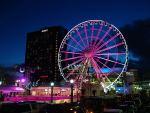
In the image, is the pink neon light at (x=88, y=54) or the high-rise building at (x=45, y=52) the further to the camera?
the high-rise building at (x=45, y=52)

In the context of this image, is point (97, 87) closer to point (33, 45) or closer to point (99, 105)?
point (99, 105)

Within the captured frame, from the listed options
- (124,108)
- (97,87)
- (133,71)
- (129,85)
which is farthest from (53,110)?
(133,71)

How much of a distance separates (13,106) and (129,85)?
86628 mm

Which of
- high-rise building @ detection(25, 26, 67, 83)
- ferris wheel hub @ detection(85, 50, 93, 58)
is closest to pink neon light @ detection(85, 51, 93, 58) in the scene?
ferris wheel hub @ detection(85, 50, 93, 58)

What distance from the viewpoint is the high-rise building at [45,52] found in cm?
11744

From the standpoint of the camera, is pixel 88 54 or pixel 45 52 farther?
pixel 45 52

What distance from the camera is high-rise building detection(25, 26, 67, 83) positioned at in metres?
117

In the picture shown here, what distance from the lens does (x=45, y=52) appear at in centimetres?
12506

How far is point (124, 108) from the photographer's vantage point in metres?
16.4

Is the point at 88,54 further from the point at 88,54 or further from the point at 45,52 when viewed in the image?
the point at 45,52

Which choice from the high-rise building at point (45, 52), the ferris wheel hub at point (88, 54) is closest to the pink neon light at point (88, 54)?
the ferris wheel hub at point (88, 54)

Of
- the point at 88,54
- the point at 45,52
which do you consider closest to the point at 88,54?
the point at 88,54

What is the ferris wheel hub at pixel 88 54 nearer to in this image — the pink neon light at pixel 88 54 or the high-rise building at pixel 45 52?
the pink neon light at pixel 88 54

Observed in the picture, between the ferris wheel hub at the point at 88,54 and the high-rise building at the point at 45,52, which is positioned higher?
the high-rise building at the point at 45,52
